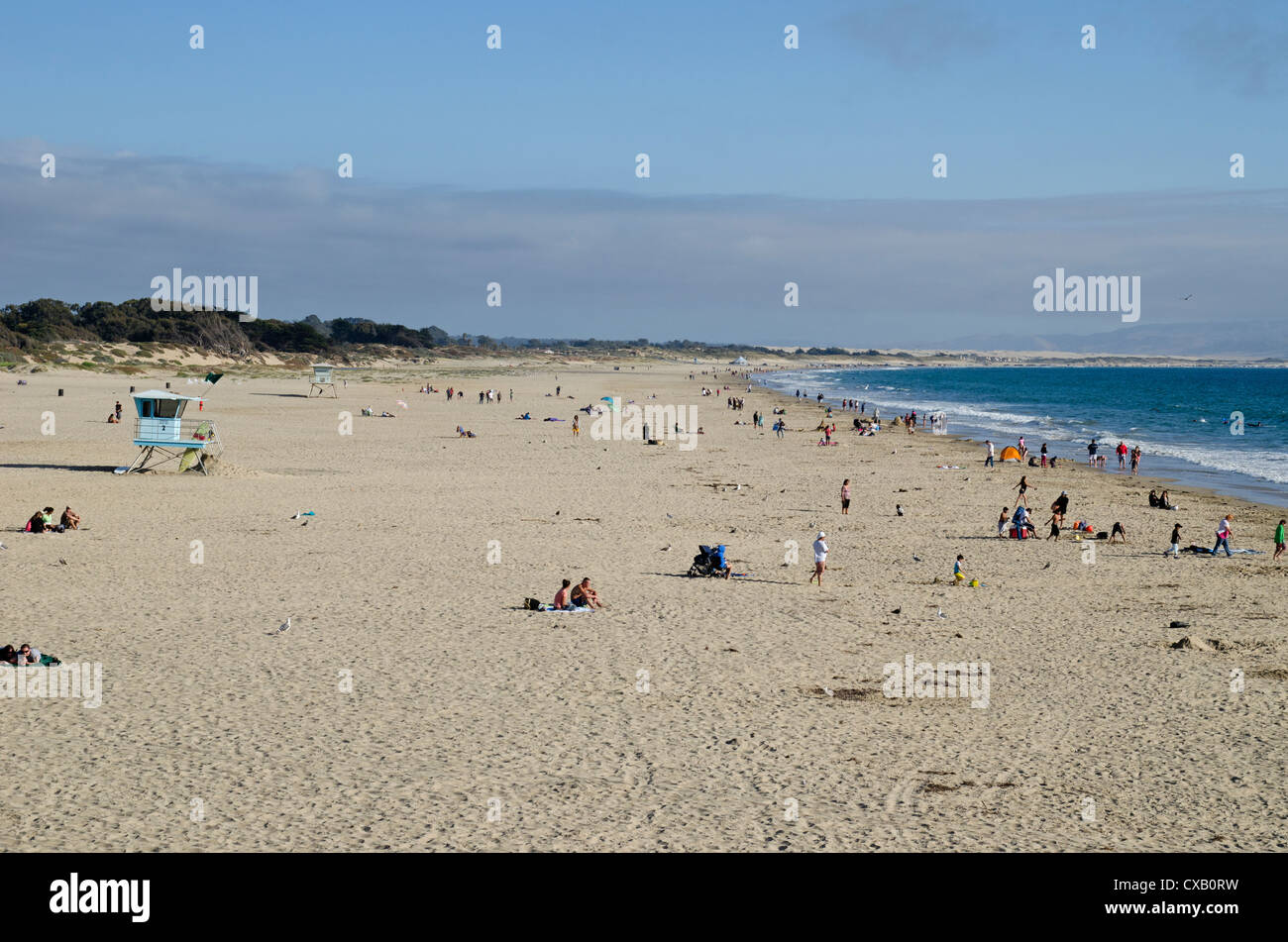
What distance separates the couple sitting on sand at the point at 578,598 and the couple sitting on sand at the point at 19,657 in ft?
23.8

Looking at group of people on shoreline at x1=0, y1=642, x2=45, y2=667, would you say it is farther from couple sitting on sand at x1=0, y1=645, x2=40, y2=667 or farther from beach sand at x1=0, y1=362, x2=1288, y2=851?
beach sand at x1=0, y1=362, x2=1288, y2=851

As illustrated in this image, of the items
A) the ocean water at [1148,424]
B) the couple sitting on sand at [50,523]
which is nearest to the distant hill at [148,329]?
the ocean water at [1148,424]

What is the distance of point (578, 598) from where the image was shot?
656 inches

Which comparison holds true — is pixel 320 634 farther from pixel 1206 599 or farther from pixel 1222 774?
pixel 1206 599

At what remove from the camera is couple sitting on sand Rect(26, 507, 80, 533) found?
2103 cm

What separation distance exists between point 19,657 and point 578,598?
7.73 metres

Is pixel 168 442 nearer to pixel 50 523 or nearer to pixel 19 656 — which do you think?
pixel 50 523

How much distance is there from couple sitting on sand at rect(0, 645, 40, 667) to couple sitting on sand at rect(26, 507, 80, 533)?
9.44 m

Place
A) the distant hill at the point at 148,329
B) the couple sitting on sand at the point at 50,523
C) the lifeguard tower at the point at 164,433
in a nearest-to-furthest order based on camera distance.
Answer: the couple sitting on sand at the point at 50,523, the lifeguard tower at the point at 164,433, the distant hill at the point at 148,329

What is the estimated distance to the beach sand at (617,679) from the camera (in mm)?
9328

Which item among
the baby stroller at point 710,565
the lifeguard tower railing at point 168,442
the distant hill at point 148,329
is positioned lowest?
the baby stroller at point 710,565

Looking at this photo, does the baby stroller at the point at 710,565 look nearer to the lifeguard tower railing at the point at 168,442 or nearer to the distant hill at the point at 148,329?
the lifeguard tower railing at the point at 168,442

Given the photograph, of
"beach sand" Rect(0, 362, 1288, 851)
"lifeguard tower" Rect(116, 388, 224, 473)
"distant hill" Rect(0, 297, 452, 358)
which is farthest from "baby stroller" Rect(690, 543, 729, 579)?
"distant hill" Rect(0, 297, 452, 358)

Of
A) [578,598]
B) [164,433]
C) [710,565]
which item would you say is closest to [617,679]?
[578,598]
